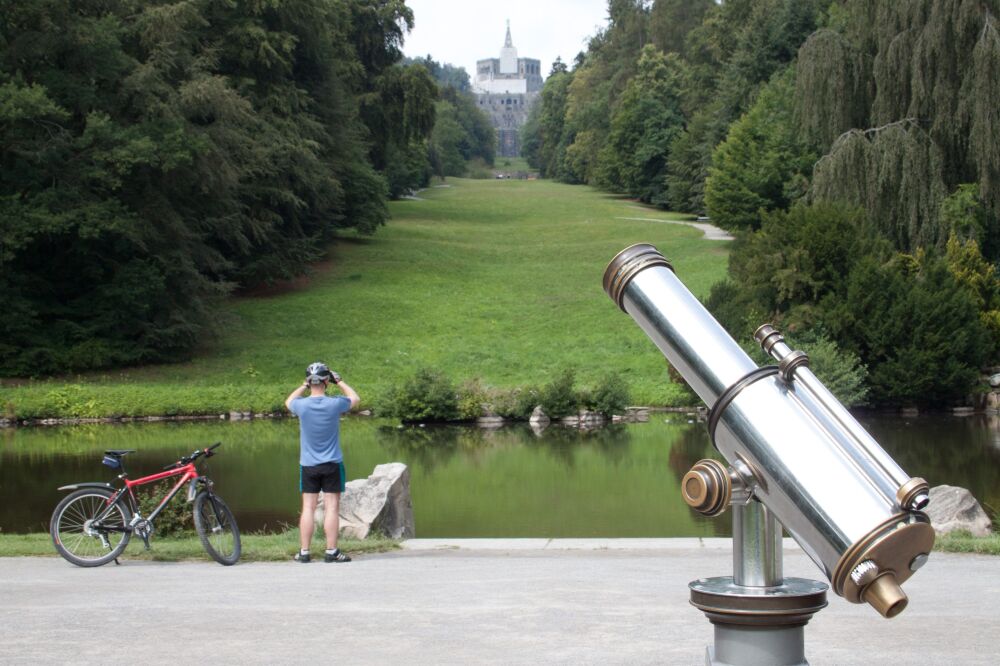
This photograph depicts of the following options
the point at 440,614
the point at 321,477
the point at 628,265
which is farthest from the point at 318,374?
the point at 628,265

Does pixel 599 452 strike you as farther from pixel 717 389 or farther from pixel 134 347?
pixel 717 389

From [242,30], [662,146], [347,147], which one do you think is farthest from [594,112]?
[242,30]

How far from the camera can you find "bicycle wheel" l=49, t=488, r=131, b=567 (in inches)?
407

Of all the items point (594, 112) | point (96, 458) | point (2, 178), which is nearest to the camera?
point (96, 458)

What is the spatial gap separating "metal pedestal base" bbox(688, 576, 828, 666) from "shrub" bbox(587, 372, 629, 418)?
2551 cm

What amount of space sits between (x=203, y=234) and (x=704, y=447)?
20.0m

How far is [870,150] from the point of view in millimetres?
30172

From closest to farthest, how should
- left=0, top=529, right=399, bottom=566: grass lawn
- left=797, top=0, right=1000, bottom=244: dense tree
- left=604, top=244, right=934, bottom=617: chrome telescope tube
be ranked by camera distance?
1. left=604, top=244, right=934, bottom=617: chrome telescope tube
2. left=0, top=529, right=399, bottom=566: grass lawn
3. left=797, top=0, right=1000, bottom=244: dense tree

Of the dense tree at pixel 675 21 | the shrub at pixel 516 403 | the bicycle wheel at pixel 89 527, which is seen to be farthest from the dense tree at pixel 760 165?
the bicycle wheel at pixel 89 527

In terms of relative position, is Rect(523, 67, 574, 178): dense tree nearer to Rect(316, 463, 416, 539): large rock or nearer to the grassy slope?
the grassy slope

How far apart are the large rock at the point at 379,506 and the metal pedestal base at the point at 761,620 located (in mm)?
9262

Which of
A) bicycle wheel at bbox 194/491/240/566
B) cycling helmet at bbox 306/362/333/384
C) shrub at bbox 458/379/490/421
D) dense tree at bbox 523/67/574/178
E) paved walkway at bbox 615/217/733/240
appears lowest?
shrub at bbox 458/379/490/421

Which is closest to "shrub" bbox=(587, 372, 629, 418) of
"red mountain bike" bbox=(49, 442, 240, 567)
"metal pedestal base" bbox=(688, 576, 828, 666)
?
"red mountain bike" bbox=(49, 442, 240, 567)

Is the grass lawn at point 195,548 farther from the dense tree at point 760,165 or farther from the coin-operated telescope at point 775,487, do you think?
the dense tree at point 760,165
